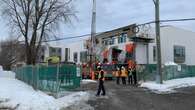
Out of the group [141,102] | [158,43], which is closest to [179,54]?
[158,43]

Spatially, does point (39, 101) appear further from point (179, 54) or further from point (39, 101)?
point (179, 54)

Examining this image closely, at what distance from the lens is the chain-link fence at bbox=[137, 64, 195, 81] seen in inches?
1332

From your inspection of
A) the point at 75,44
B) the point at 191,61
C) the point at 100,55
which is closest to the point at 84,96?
the point at 100,55

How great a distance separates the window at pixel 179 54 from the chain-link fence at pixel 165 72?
1777 cm

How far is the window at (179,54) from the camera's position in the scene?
57.6m

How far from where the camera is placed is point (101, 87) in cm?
2145

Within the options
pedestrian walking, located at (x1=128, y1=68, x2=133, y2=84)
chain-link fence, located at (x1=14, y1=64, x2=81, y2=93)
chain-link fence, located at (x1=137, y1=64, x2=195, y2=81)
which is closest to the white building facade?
chain-link fence, located at (x1=137, y1=64, x2=195, y2=81)

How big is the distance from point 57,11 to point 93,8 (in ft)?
16.5

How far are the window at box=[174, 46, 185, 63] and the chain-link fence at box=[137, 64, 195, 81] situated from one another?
17770mm

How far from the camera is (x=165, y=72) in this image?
34.6 metres

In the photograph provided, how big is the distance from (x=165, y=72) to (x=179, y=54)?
24.7 m

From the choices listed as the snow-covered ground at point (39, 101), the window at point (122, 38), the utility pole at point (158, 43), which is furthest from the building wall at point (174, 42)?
the snow-covered ground at point (39, 101)

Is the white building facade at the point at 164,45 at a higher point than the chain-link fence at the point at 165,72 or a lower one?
higher

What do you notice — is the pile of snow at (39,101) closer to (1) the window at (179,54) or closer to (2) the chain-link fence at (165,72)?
(2) the chain-link fence at (165,72)
